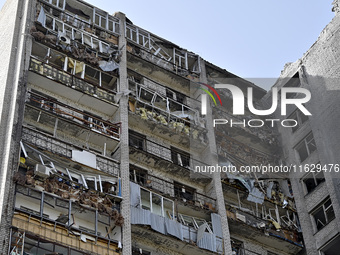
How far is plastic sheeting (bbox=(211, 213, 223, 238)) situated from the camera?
100 ft

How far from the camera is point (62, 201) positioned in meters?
26.3

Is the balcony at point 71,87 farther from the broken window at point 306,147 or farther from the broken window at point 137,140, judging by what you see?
the broken window at point 306,147

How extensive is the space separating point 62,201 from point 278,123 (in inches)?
769

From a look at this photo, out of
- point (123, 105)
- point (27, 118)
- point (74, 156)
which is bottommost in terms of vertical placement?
point (74, 156)

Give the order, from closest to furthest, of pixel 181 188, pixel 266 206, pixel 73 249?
pixel 73 249 < pixel 181 188 < pixel 266 206

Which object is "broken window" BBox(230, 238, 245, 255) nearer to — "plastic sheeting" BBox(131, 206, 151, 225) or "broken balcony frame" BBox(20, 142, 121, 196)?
"plastic sheeting" BBox(131, 206, 151, 225)

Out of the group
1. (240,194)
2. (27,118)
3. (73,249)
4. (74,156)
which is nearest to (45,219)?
(73,249)

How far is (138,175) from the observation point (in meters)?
31.7

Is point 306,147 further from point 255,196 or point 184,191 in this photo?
point 184,191

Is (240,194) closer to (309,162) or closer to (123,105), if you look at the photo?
(309,162)

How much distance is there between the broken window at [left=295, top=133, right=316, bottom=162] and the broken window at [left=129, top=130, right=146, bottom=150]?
384 inches

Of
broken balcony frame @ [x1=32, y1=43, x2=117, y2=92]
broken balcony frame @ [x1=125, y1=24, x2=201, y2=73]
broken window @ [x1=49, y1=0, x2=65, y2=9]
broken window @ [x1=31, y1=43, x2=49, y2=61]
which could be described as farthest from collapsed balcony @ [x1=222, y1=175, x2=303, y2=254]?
broken window @ [x1=49, y1=0, x2=65, y2=9]

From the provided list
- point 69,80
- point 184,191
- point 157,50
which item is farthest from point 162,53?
point 184,191

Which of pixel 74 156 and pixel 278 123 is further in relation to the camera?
pixel 278 123
